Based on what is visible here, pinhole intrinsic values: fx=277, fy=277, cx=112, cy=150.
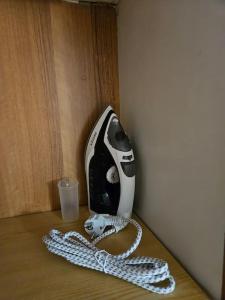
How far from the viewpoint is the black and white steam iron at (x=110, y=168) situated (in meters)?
0.67

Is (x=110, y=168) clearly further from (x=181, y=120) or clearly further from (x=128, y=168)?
(x=181, y=120)

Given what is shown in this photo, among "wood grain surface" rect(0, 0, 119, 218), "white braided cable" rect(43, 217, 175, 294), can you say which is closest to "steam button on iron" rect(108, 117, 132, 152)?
"wood grain surface" rect(0, 0, 119, 218)

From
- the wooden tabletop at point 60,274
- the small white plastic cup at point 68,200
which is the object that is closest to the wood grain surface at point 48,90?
the small white plastic cup at point 68,200

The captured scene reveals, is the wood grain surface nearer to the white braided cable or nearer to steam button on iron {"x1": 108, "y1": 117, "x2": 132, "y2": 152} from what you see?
steam button on iron {"x1": 108, "y1": 117, "x2": 132, "y2": 152}

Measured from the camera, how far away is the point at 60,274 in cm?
53

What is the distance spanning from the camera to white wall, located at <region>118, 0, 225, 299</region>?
1.37ft

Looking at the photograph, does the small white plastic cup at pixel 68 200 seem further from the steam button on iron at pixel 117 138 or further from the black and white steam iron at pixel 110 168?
the steam button on iron at pixel 117 138

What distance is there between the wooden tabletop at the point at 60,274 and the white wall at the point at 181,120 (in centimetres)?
3

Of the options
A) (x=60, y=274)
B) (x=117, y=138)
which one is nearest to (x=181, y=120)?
(x=117, y=138)

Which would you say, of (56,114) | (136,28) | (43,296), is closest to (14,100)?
(56,114)

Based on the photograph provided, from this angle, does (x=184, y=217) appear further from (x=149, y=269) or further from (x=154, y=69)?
(x=154, y=69)

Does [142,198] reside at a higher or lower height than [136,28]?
lower

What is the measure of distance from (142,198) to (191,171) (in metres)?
0.25

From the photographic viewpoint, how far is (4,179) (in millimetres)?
735
